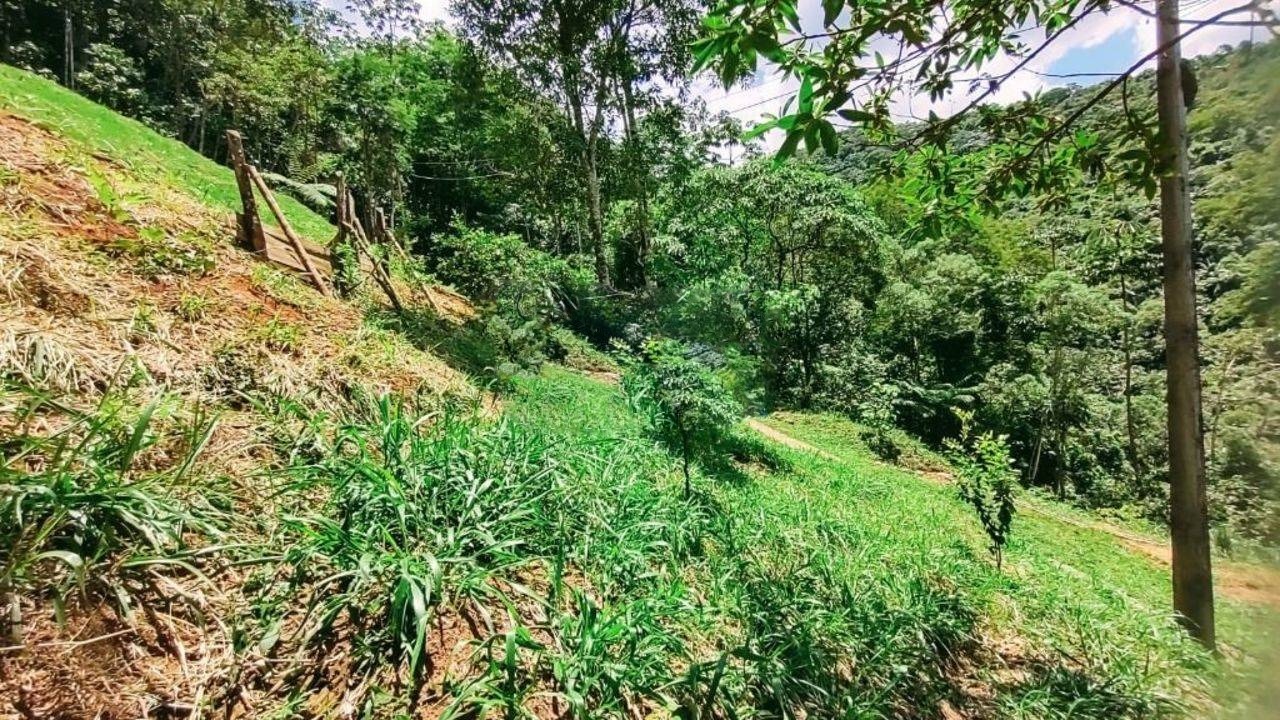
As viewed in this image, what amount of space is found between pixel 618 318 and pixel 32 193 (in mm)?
11881

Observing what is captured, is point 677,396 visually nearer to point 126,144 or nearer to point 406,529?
point 406,529

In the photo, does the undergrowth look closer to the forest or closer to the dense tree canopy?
the forest

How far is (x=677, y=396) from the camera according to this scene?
5281 mm

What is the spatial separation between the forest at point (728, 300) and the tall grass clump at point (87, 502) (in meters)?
0.04

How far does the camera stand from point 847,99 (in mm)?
1791

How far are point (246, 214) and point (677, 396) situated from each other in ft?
14.6

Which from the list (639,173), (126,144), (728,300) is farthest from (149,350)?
(639,173)

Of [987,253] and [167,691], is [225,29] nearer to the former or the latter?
[167,691]

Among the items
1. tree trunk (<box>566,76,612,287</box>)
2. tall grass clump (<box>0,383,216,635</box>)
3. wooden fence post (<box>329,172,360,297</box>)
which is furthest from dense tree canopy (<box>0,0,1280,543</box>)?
tall grass clump (<box>0,383,216,635</box>)

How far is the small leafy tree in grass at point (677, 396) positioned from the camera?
532 cm

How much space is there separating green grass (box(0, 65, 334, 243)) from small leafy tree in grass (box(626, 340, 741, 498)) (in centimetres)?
509

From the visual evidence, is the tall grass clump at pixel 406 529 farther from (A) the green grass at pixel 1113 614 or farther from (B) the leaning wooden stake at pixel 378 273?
(B) the leaning wooden stake at pixel 378 273

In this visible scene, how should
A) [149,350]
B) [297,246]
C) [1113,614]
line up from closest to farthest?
[149,350] → [1113,614] → [297,246]

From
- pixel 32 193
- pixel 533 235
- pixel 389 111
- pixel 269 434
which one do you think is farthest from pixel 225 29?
pixel 269 434
